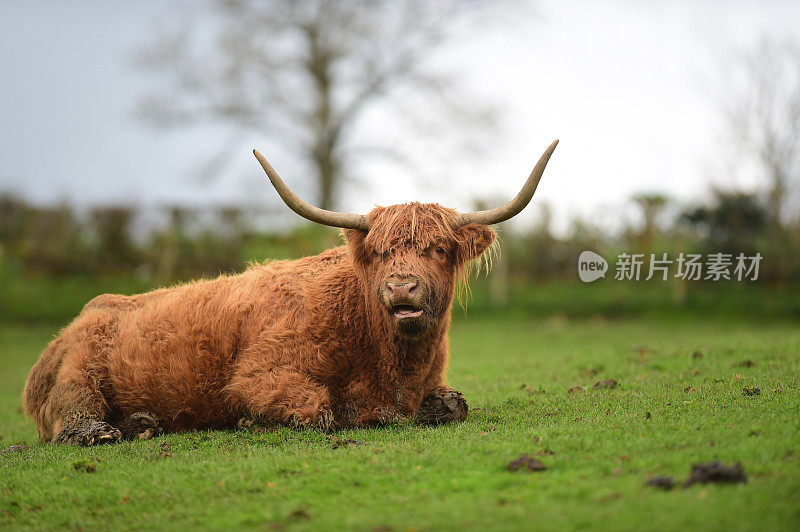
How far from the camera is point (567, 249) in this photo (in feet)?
71.3

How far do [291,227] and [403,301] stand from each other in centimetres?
1643

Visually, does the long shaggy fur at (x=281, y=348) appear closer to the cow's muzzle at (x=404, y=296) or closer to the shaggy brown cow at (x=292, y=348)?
the shaggy brown cow at (x=292, y=348)

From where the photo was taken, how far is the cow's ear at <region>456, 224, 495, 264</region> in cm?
681

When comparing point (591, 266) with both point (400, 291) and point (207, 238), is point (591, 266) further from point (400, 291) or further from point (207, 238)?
point (400, 291)

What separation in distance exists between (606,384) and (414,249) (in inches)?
113

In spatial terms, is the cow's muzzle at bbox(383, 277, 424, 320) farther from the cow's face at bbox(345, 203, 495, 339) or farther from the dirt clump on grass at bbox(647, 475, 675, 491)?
the dirt clump on grass at bbox(647, 475, 675, 491)

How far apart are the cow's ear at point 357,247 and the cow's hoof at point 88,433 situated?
259cm

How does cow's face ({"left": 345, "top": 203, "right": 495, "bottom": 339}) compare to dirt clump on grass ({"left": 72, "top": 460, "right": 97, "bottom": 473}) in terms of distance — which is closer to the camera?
dirt clump on grass ({"left": 72, "top": 460, "right": 97, "bottom": 473})

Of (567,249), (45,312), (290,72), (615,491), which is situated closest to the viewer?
(615,491)

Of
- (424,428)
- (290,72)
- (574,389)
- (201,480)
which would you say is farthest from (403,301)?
(290,72)

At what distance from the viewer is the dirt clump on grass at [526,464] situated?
4.68m

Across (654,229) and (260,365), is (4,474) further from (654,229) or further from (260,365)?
(654,229)

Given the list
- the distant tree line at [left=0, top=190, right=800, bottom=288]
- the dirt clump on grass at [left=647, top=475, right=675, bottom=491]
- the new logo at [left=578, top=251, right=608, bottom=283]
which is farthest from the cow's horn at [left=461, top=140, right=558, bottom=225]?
the new logo at [left=578, top=251, right=608, bottom=283]

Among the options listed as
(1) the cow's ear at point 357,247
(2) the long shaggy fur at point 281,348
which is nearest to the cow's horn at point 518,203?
(2) the long shaggy fur at point 281,348
